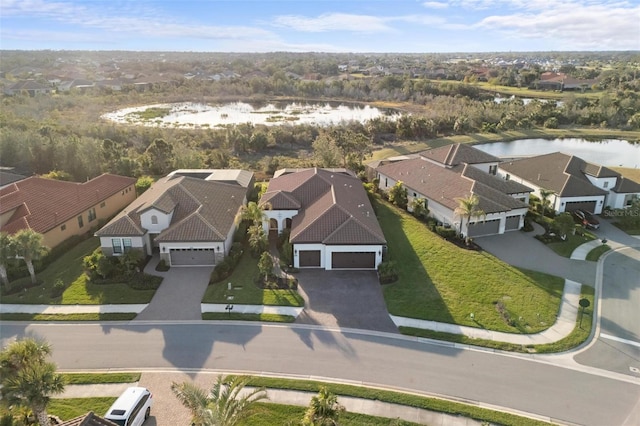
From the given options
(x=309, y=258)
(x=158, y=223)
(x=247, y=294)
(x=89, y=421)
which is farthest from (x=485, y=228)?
(x=89, y=421)

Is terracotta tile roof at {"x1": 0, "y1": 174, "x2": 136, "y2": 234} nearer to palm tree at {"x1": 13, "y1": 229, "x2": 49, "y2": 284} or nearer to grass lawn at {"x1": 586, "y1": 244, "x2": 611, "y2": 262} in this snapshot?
palm tree at {"x1": 13, "y1": 229, "x2": 49, "y2": 284}

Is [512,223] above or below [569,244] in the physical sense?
above

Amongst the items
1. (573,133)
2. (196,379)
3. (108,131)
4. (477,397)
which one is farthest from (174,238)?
(573,133)

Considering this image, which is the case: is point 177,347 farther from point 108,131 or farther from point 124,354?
point 108,131

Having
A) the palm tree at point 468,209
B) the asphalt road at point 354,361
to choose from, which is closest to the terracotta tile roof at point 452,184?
the palm tree at point 468,209

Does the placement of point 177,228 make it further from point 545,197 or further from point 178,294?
point 545,197

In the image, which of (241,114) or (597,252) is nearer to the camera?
(597,252)
